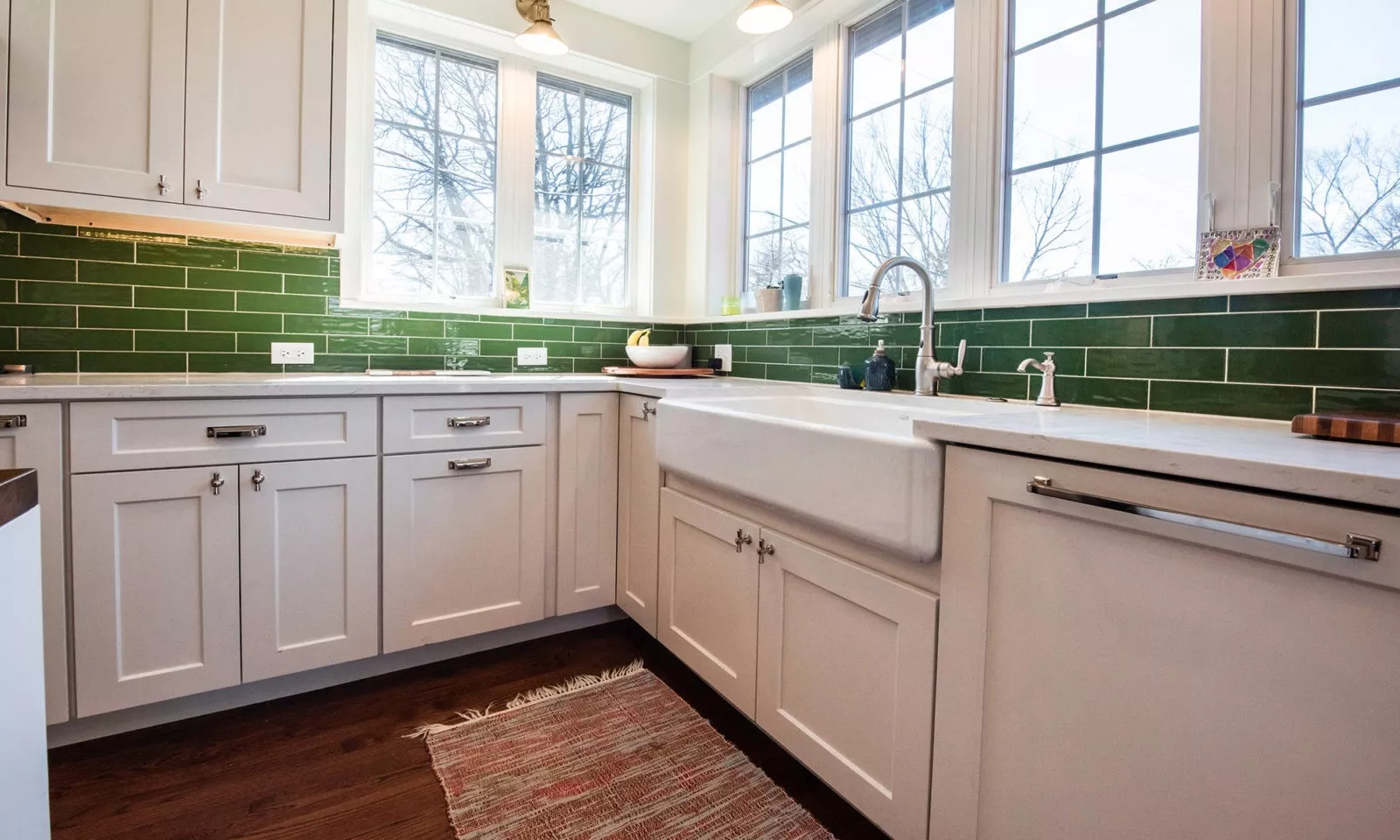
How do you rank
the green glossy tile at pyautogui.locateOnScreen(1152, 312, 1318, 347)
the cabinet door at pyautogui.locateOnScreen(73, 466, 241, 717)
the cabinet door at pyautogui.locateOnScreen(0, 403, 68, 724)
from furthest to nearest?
the cabinet door at pyautogui.locateOnScreen(73, 466, 241, 717), the cabinet door at pyautogui.locateOnScreen(0, 403, 68, 724), the green glossy tile at pyautogui.locateOnScreen(1152, 312, 1318, 347)

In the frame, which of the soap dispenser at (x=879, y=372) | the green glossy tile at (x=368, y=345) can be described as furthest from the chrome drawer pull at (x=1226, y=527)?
the green glossy tile at (x=368, y=345)

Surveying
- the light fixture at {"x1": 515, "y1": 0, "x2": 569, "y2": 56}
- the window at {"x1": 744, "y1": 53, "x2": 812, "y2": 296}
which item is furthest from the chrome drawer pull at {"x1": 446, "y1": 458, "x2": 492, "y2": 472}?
the light fixture at {"x1": 515, "y1": 0, "x2": 569, "y2": 56}

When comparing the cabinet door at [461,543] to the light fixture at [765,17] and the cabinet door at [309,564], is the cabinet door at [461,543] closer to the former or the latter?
the cabinet door at [309,564]

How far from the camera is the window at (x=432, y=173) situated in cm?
260

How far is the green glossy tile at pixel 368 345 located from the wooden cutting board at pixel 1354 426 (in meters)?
2.55

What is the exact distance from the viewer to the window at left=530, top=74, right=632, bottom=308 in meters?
2.94

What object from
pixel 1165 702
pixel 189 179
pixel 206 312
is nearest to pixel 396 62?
pixel 189 179

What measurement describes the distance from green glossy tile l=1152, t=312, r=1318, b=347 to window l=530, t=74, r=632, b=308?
224 cm

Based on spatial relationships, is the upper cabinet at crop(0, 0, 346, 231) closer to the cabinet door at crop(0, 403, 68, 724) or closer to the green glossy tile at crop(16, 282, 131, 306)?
the green glossy tile at crop(16, 282, 131, 306)

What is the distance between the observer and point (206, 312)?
2203 mm

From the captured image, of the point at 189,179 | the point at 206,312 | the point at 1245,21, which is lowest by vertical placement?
the point at 206,312

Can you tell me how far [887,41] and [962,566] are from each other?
6.52ft

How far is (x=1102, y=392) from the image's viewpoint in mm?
1525

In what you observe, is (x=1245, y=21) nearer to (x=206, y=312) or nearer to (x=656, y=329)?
(x=656, y=329)
